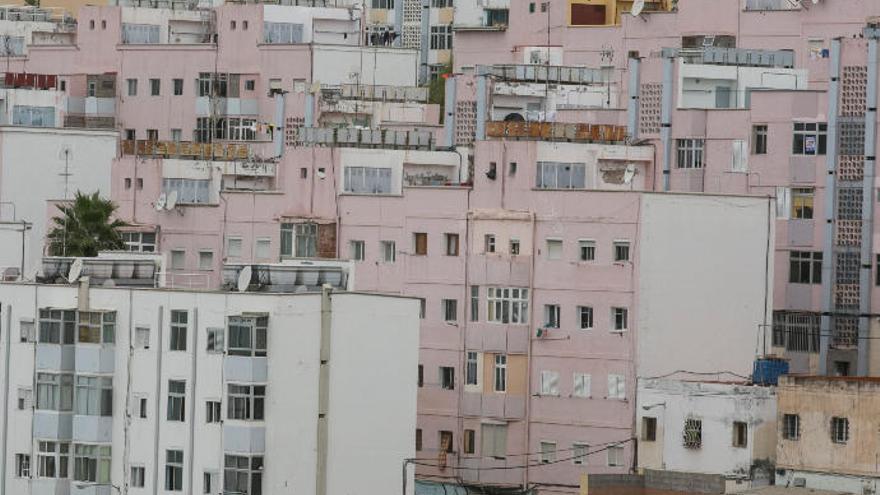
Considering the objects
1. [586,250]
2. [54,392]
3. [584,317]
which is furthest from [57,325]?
[586,250]

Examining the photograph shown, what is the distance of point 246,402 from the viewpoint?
8538cm

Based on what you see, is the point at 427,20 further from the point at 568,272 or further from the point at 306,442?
the point at 306,442

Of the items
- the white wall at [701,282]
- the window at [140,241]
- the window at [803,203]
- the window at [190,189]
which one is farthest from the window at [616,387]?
the window at [190,189]

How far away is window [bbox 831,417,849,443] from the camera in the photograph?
275 ft

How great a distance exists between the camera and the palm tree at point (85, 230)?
10362 centimetres

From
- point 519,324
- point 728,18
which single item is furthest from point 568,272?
point 728,18

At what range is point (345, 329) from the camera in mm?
86500

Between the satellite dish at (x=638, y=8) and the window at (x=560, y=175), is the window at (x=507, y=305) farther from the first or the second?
the satellite dish at (x=638, y=8)

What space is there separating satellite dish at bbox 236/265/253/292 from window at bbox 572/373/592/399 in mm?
12642

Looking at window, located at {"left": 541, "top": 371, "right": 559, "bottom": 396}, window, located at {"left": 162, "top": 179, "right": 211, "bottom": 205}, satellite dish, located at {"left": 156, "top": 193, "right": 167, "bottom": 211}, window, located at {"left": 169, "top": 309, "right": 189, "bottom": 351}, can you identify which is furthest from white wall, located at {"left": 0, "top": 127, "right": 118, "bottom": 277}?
window, located at {"left": 169, "top": 309, "right": 189, "bottom": 351}

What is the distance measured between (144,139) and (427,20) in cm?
1764

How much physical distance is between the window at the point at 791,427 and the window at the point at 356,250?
1905 cm

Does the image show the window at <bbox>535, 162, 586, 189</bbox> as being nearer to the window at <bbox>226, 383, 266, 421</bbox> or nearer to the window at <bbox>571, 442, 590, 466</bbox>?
the window at <bbox>571, 442, 590, 466</bbox>

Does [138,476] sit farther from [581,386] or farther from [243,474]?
[581,386]
